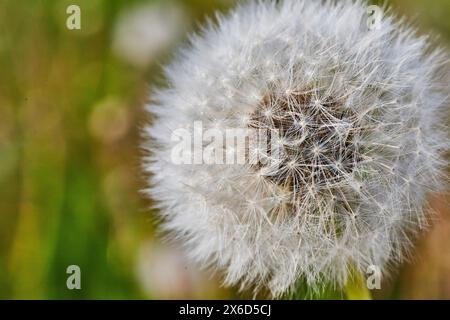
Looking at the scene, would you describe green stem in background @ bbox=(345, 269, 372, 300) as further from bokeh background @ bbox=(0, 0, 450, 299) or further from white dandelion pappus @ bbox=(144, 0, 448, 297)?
bokeh background @ bbox=(0, 0, 450, 299)

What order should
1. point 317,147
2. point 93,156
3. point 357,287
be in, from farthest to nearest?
point 93,156 → point 357,287 → point 317,147

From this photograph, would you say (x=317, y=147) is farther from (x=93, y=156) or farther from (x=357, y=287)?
(x=93, y=156)

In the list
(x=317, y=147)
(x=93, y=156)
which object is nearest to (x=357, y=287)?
(x=317, y=147)

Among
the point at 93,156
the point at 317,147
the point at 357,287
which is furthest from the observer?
the point at 93,156

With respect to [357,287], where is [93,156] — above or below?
above

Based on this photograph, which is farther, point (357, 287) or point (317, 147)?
point (357, 287)

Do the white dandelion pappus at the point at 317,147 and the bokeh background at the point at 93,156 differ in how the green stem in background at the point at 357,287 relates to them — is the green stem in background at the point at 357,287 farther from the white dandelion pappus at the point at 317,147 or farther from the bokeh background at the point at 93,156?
the bokeh background at the point at 93,156

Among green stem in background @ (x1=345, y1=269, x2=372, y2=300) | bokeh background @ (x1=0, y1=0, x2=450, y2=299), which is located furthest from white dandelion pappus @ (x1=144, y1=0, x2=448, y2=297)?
bokeh background @ (x1=0, y1=0, x2=450, y2=299)
